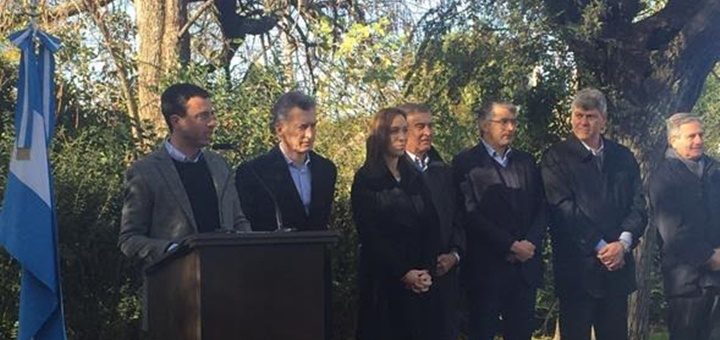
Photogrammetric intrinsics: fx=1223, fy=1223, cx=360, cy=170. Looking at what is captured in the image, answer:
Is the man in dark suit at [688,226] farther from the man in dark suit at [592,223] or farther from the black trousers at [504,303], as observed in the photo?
the black trousers at [504,303]

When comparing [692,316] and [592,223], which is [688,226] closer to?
[692,316]

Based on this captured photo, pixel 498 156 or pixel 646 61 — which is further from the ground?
pixel 646 61

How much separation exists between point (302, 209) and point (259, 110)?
3.67m

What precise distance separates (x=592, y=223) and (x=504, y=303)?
29.2 inches

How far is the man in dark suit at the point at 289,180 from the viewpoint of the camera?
660 cm

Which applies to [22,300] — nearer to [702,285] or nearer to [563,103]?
[702,285]

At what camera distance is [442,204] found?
24.9 feet

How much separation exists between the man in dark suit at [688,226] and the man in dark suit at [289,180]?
249cm

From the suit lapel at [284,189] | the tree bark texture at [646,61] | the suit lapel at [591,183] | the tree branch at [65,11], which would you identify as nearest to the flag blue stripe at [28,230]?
the suit lapel at [284,189]

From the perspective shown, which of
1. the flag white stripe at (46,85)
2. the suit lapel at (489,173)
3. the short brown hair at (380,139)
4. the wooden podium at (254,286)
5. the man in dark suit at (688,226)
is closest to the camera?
the wooden podium at (254,286)

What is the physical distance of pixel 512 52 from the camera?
980 centimetres

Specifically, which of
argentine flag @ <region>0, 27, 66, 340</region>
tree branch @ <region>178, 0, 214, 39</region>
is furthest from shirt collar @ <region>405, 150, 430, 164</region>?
tree branch @ <region>178, 0, 214, 39</region>

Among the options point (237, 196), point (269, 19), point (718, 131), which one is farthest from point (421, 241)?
point (718, 131)

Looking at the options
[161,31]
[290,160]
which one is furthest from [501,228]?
[161,31]
